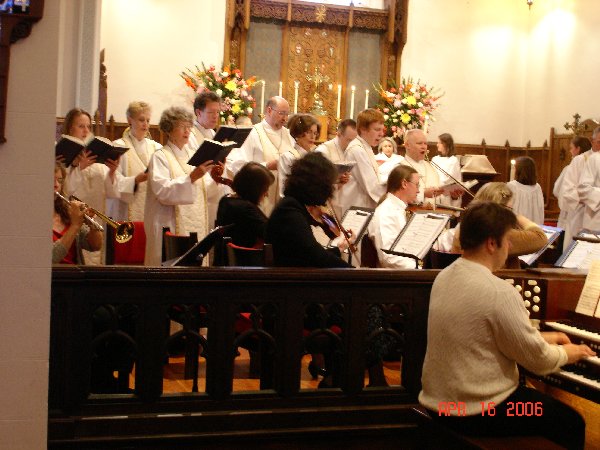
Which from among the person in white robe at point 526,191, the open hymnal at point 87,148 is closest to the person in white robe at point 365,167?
the open hymnal at point 87,148

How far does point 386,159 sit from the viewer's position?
8.19 m

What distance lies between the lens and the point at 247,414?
3.78m

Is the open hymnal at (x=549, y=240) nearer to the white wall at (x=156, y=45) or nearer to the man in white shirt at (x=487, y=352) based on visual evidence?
the man in white shirt at (x=487, y=352)

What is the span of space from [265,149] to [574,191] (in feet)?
14.3

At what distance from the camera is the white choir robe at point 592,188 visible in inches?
372

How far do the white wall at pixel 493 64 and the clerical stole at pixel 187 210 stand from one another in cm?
722

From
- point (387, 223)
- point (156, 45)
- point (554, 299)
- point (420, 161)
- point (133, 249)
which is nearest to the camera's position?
point (554, 299)

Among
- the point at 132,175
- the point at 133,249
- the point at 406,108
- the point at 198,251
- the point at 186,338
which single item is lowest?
the point at 186,338

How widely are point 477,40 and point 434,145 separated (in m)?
1.91

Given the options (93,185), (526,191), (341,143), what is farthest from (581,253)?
(526,191)

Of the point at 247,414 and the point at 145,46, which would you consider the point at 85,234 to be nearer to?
the point at 247,414

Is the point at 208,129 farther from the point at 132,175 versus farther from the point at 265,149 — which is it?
the point at 132,175

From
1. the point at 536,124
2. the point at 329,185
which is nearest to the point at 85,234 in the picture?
the point at 329,185

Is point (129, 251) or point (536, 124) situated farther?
point (536, 124)
